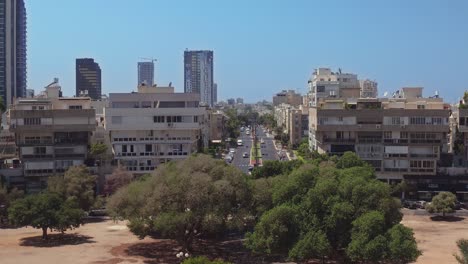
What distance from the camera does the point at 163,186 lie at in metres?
39.3

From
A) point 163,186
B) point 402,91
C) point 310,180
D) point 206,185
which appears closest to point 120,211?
point 163,186

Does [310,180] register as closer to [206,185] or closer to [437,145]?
[206,185]

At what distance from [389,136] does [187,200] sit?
34299 millimetres

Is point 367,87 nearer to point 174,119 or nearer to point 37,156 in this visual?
point 174,119

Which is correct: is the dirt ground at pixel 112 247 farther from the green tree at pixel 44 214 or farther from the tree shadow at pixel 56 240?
the green tree at pixel 44 214

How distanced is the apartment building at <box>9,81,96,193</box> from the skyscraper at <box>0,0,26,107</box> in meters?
78.9

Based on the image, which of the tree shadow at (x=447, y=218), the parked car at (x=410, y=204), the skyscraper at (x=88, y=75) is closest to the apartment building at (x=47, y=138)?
the parked car at (x=410, y=204)

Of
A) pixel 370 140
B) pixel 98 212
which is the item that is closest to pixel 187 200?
pixel 98 212

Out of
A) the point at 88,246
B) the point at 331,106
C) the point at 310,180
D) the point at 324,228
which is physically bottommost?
the point at 88,246

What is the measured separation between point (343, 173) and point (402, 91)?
170 feet

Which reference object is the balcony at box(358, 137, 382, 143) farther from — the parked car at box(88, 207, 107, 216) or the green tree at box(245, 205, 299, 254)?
the green tree at box(245, 205, 299, 254)

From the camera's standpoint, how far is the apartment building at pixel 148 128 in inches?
2574

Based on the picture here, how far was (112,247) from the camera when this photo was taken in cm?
4456

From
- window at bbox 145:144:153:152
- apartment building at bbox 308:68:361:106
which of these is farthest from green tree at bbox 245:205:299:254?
apartment building at bbox 308:68:361:106
